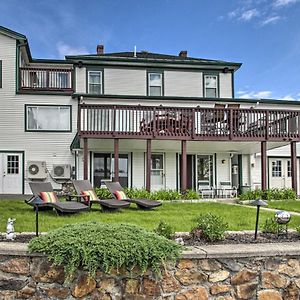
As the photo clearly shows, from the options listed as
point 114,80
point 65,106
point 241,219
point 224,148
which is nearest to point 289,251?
point 241,219

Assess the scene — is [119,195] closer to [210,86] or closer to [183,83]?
[183,83]

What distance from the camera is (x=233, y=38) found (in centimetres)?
2144

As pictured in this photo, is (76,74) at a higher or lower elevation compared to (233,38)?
lower

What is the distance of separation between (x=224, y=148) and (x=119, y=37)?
37.1 ft

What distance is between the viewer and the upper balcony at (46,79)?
56.7 feet

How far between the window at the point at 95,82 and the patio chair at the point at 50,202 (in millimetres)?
9815

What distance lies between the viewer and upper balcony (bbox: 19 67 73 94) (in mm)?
17297

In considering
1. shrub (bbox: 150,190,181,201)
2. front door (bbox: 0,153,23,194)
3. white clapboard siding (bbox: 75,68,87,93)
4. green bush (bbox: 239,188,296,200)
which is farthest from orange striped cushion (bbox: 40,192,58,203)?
white clapboard siding (bbox: 75,68,87,93)

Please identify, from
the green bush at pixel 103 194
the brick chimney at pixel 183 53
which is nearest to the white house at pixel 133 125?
the green bush at pixel 103 194

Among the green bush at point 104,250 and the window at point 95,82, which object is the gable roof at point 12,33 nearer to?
the window at point 95,82


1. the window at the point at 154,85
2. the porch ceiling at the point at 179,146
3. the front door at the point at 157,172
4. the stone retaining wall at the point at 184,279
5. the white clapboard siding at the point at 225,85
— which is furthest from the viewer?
the white clapboard siding at the point at 225,85

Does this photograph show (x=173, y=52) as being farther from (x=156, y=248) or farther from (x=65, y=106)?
(x=156, y=248)

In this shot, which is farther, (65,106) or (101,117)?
(65,106)

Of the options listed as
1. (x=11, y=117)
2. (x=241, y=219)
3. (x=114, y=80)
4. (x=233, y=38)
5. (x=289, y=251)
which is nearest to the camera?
(x=289, y=251)
